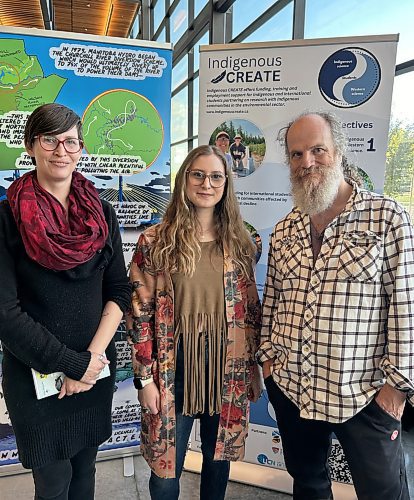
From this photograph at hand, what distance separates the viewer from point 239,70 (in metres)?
2.00

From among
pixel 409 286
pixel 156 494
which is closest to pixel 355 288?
pixel 409 286

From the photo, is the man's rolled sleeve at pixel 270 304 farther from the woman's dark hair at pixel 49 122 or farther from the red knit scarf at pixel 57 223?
the woman's dark hair at pixel 49 122

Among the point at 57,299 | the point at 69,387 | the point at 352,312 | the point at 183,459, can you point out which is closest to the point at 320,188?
the point at 352,312

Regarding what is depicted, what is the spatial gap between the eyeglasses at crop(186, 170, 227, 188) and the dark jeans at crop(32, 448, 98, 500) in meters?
1.00

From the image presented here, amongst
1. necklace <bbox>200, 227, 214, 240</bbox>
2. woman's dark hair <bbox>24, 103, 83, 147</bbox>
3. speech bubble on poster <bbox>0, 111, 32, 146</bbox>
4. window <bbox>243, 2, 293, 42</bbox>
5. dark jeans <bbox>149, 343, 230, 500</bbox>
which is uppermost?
window <bbox>243, 2, 293, 42</bbox>

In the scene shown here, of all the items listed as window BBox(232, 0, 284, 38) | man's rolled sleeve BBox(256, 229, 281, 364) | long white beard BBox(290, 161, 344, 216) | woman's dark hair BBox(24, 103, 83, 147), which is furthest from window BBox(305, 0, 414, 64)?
woman's dark hair BBox(24, 103, 83, 147)

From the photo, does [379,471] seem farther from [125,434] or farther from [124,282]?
[125,434]

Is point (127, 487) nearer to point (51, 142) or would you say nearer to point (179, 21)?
point (51, 142)

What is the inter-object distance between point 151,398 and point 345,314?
72 centimetres

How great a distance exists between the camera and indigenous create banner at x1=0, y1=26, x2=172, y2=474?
1.85 metres

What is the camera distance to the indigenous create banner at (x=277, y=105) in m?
1.82

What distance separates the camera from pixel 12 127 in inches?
73.7

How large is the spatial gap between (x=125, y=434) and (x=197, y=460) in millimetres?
418

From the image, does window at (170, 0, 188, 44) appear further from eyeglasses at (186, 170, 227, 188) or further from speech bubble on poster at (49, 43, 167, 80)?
eyeglasses at (186, 170, 227, 188)
